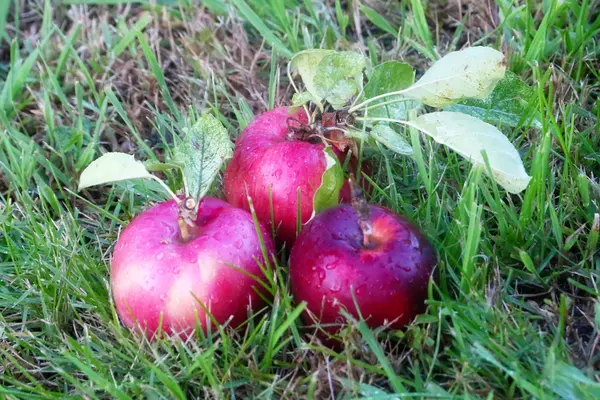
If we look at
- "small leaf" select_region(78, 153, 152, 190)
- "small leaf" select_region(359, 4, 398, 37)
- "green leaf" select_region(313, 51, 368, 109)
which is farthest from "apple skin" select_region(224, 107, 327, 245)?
"small leaf" select_region(359, 4, 398, 37)

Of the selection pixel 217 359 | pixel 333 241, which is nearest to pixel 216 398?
pixel 217 359

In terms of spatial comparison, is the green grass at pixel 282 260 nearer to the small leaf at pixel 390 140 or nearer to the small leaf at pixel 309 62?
the small leaf at pixel 390 140

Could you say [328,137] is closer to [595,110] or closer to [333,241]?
[333,241]

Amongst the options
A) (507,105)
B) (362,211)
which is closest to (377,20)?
(507,105)

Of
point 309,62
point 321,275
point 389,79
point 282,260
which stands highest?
point 309,62

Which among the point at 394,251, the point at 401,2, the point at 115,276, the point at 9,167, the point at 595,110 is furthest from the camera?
the point at 401,2

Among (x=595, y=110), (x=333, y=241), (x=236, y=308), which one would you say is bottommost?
(x=595, y=110)

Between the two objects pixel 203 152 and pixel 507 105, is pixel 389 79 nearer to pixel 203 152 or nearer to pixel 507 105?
pixel 507 105
